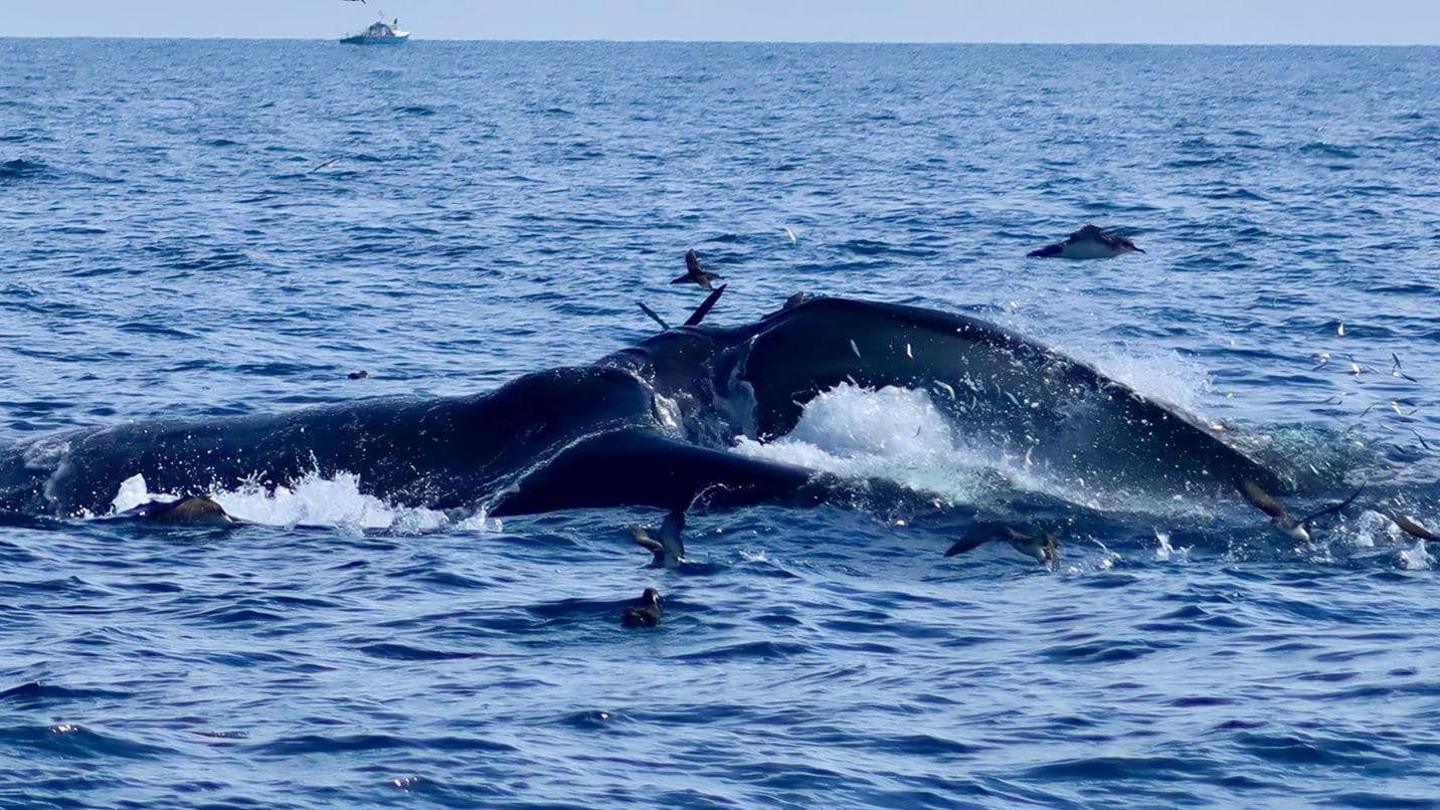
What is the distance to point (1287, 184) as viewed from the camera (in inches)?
2020

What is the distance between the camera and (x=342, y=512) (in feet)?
50.4

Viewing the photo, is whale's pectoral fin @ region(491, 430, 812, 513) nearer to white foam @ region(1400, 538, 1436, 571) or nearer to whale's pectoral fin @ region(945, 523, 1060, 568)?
whale's pectoral fin @ region(945, 523, 1060, 568)

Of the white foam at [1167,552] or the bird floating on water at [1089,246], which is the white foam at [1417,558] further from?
the bird floating on water at [1089,246]

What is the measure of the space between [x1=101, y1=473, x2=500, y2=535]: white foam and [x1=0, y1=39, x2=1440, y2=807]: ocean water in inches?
0.9

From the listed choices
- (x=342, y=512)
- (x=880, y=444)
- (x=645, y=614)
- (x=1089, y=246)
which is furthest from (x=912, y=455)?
(x=342, y=512)

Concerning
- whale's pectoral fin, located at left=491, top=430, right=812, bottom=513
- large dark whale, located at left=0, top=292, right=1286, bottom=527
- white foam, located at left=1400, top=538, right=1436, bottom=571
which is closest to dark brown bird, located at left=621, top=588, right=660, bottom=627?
whale's pectoral fin, located at left=491, top=430, right=812, bottom=513

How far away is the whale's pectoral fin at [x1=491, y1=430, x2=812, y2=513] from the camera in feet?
47.8

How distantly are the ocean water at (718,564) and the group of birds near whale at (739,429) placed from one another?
201 mm

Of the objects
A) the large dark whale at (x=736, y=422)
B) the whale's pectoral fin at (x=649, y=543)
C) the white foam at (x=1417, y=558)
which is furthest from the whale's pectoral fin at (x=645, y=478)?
the white foam at (x=1417, y=558)

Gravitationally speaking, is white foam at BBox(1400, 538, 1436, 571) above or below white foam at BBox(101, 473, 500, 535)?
below

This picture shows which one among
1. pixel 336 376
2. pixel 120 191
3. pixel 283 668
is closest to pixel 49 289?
pixel 336 376

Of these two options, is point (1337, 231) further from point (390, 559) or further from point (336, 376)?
point (390, 559)

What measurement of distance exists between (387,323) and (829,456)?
1434 cm

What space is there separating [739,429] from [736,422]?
0.05 metres
